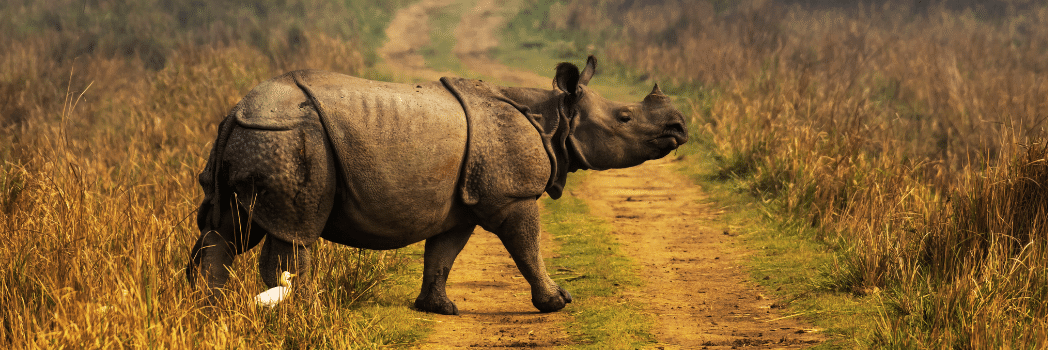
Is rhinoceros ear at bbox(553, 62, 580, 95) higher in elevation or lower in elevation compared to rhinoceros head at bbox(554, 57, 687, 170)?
higher

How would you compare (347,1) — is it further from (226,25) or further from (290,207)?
(290,207)

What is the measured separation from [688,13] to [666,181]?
1374 centimetres

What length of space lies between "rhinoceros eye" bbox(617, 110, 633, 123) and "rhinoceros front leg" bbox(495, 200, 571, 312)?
2.45 feet

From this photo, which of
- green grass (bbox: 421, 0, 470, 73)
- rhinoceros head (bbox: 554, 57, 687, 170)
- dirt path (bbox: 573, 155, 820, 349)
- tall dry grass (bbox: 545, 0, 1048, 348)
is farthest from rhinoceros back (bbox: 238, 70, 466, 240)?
green grass (bbox: 421, 0, 470, 73)

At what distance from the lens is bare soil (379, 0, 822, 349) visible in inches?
211

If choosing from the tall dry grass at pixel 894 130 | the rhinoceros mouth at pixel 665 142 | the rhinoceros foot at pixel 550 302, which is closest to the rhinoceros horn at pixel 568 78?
the rhinoceros mouth at pixel 665 142

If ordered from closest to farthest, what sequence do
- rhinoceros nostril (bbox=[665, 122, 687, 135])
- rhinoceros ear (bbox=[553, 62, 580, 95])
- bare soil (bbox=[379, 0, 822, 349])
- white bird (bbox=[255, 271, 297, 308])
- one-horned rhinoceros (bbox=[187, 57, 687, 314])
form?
white bird (bbox=[255, 271, 297, 308])
one-horned rhinoceros (bbox=[187, 57, 687, 314])
bare soil (bbox=[379, 0, 822, 349])
rhinoceros ear (bbox=[553, 62, 580, 95])
rhinoceros nostril (bbox=[665, 122, 687, 135])

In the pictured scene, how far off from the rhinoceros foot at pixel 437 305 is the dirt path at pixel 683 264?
120 cm

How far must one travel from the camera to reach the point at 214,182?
494cm

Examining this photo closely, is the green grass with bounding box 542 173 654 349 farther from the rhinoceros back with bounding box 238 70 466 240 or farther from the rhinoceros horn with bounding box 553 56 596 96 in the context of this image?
the rhinoceros horn with bounding box 553 56 596 96

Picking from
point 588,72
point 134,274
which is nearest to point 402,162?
point 134,274

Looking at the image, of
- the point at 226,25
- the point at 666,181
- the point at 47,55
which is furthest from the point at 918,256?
the point at 226,25

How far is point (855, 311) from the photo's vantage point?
5.68 meters

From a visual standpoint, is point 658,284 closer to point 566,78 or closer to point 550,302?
point 550,302
